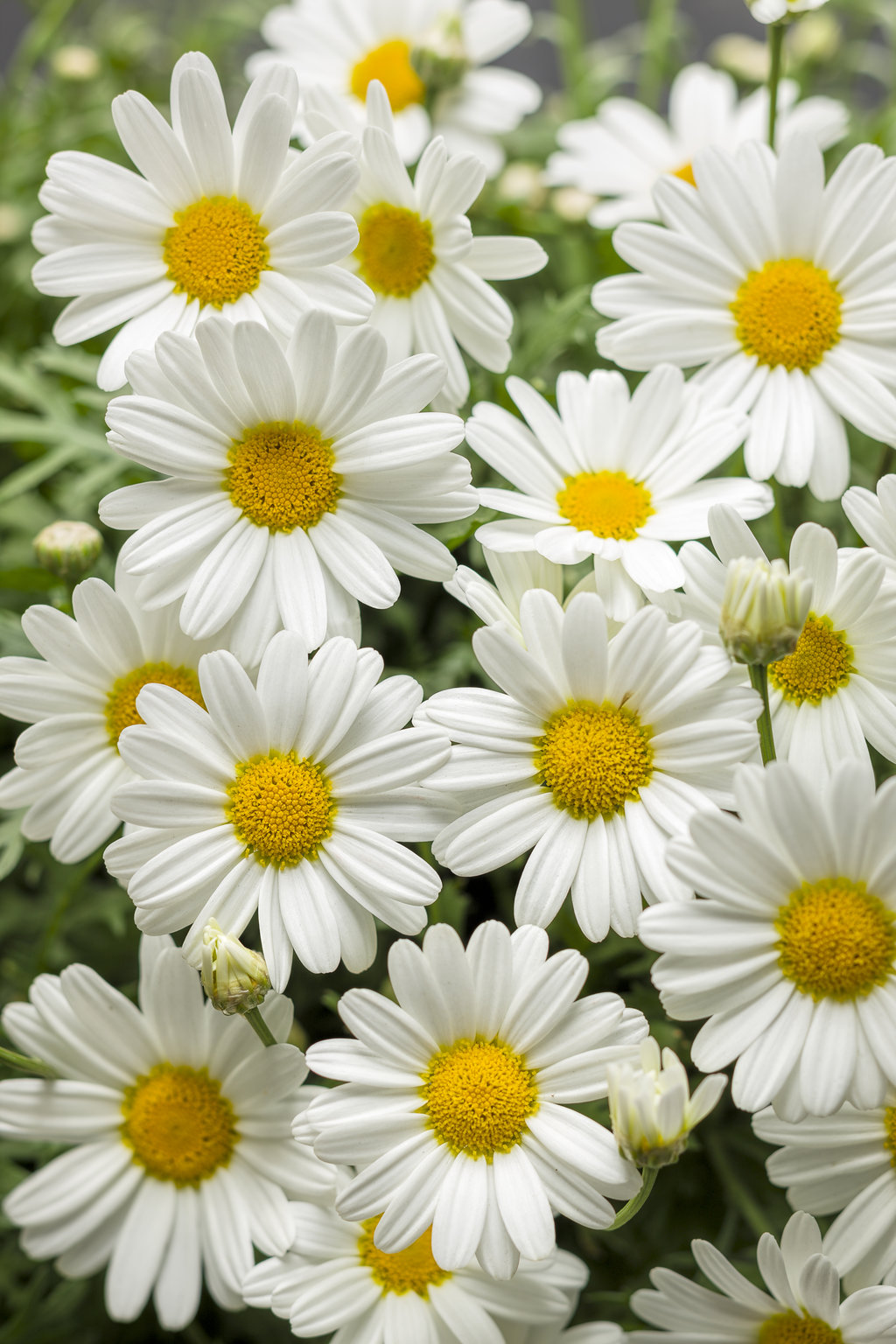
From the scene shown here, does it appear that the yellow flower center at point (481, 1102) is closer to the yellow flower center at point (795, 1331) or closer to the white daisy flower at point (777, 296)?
the yellow flower center at point (795, 1331)

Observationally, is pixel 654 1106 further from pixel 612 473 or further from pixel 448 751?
pixel 612 473

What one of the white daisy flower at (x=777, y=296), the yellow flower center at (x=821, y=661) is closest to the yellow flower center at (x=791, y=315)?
the white daisy flower at (x=777, y=296)

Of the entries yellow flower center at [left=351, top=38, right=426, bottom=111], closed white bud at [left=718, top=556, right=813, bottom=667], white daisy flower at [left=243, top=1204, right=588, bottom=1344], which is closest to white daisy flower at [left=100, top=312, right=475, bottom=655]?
closed white bud at [left=718, top=556, right=813, bottom=667]

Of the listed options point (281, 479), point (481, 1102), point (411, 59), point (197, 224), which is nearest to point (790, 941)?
point (481, 1102)

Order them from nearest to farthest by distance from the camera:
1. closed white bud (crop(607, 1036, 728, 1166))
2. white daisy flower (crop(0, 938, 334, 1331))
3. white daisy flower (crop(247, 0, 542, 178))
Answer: closed white bud (crop(607, 1036, 728, 1166)) < white daisy flower (crop(0, 938, 334, 1331)) < white daisy flower (crop(247, 0, 542, 178))

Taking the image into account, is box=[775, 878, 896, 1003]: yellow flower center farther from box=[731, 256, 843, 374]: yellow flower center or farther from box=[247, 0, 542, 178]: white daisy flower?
box=[247, 0, 542, 178]: white daisy flower

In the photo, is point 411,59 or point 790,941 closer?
point 790,941
